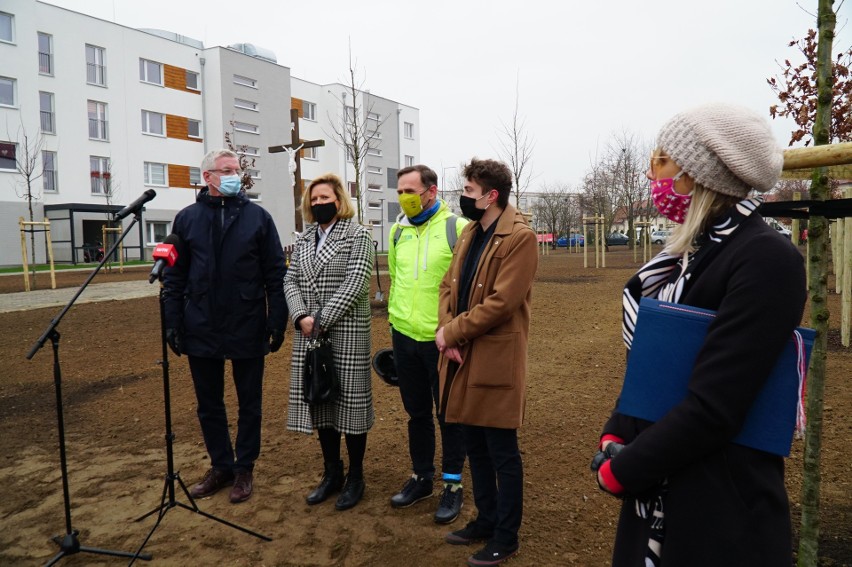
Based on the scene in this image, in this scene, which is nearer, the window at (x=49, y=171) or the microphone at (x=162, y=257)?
the microphone at (x=162, y=257)

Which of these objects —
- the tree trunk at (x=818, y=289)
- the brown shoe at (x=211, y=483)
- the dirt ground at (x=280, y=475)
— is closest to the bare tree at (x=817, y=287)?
the tree trunk at (x=818, y=289)

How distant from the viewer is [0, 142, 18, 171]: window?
2775cm

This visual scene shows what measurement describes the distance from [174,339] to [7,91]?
103ft

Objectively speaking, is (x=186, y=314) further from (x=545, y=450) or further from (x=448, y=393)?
(x=545, y=450)

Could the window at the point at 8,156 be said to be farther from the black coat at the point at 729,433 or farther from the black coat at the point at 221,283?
the black coat at the point at 729,433

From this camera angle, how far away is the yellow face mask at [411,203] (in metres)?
3.87

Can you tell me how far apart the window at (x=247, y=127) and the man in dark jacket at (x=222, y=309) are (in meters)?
36.6

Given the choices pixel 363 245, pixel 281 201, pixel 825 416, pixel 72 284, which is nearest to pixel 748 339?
pixel 363 245

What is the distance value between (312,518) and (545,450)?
1865 millimetres

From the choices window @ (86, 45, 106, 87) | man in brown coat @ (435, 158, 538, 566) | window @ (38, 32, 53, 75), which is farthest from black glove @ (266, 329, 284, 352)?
window @ (86, 45, 106, 87)

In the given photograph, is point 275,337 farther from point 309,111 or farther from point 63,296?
point 309,111

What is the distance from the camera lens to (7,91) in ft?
92.3

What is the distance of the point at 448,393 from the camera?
334 cm

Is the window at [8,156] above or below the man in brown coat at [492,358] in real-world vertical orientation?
above
